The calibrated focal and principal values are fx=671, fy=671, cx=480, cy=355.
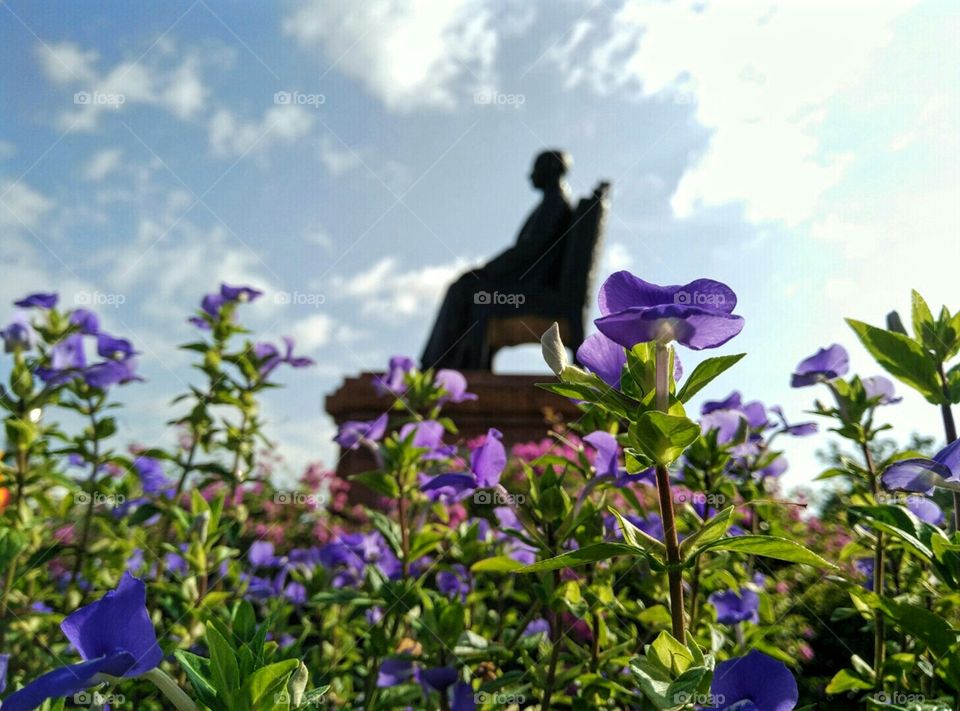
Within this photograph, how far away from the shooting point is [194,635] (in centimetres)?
162

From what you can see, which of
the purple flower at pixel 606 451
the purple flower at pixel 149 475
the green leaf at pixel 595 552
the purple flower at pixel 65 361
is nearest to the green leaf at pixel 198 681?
the green leaf at pixel 595 552

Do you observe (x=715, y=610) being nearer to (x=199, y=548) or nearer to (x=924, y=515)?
(x=924, y=515)

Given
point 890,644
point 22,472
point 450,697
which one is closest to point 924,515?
point 890,644

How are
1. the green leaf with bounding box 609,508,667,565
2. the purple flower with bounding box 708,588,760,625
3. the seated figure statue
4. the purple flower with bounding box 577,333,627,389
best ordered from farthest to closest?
1. the seated figure statue
2. the purple flower with bounding box 708,588,760,625
3. the purple flower with bounding box 577,333,627,389
4. the green leaf with bounding box 609,508,667,565

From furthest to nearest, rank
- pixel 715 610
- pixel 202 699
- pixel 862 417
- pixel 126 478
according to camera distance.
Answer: pixel 126 478 < pixel 715 610 < pixel 862 417 < pixel 202 699

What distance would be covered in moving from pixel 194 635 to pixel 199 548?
207 mm

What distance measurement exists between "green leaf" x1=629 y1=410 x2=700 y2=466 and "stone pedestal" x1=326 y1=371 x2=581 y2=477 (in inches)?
223

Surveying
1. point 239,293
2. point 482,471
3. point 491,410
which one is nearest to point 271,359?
point 239,293

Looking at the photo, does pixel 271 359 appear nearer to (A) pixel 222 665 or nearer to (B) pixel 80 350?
(B) pixel 80 350

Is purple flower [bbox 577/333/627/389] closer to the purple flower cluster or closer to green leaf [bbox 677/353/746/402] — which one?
green leaf [bbox 677/353/746/402]

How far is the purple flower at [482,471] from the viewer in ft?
4.00

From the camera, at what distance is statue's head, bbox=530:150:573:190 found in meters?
8.64

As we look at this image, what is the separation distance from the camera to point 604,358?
828mm

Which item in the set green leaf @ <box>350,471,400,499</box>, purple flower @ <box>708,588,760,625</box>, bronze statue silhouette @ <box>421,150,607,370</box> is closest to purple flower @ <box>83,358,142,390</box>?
green leaf @ <box>350,471,400,499</box>
